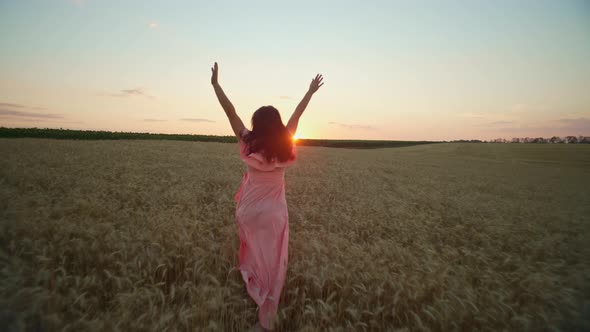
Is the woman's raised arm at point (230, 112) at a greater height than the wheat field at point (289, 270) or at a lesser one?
greater

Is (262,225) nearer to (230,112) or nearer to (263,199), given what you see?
(263,199)

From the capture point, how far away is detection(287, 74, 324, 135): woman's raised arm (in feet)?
10.9

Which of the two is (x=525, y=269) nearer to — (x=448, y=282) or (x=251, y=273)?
(x=448, y=282)

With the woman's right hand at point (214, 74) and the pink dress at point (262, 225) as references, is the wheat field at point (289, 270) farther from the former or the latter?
the woman's right hand at point (214, 74)

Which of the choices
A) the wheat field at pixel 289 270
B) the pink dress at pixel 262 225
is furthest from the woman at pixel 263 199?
the wheat field at pixel 289 270

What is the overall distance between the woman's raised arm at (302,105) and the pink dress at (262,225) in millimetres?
329

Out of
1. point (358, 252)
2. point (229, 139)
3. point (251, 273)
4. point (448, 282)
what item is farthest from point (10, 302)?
point (229, 139)

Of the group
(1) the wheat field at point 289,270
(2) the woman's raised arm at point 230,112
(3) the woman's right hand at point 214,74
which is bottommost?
(1) the wheat field at point 289,270

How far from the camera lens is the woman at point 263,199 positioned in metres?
2.96

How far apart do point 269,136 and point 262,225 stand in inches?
39.3

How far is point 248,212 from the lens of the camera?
10.3 feet

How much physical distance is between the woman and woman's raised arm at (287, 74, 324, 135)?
12 mm

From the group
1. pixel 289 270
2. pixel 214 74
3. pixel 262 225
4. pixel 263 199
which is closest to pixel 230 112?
pixel 214 74

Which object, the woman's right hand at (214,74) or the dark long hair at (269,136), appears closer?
the dark long hair at (269,136)
